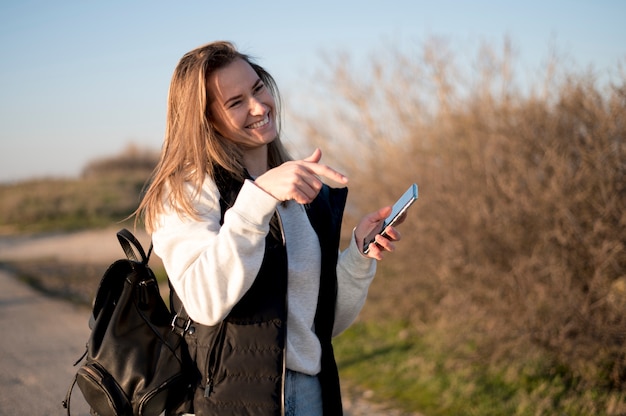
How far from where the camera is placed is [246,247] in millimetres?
1697

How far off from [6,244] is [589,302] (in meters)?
13.4

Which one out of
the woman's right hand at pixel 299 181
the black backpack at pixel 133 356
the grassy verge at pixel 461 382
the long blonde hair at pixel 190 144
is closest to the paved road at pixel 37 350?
the grassy verge at pixel 461 382

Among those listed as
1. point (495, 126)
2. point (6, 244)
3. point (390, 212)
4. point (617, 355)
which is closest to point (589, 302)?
point (617, 355)

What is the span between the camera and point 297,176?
1.68 metres

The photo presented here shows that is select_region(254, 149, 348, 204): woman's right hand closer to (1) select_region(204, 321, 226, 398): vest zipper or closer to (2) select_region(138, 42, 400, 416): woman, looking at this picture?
(2) select_region(138, 42, 400, 416): woman

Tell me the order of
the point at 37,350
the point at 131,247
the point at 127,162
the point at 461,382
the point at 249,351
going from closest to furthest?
1. the point at 249,351
2. the point at 131,247
3. the point at 461,382
4. the point at 37,350
5. the point at 127,162

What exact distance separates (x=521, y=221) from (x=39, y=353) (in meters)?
4.28

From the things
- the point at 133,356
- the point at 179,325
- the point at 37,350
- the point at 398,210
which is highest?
the point at 398,210

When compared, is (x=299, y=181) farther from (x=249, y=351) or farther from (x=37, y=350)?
(x=37, y=350)

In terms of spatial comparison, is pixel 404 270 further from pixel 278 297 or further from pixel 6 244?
pixel 6 244

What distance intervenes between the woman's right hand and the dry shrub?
355 cm

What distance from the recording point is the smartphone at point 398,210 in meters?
1.89

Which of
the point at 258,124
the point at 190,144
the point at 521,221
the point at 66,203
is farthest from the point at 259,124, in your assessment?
the point at 66,203

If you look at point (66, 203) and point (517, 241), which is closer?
point (517, 241)
